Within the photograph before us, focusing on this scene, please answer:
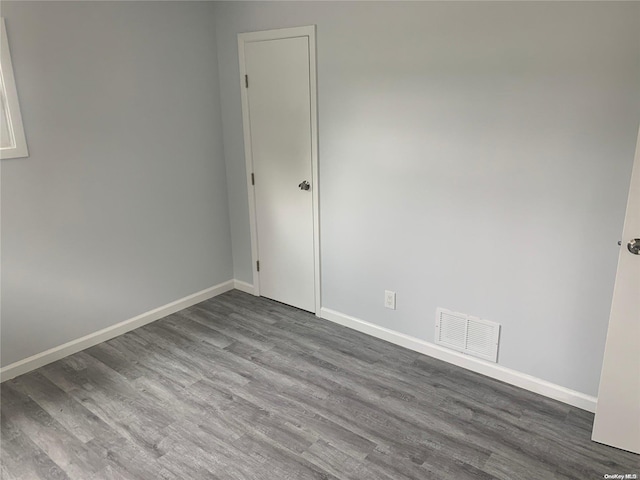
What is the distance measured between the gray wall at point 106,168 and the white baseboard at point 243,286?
0.37m

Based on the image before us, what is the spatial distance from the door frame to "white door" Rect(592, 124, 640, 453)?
1874 millimetres

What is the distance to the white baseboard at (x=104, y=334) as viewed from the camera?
2.90 m

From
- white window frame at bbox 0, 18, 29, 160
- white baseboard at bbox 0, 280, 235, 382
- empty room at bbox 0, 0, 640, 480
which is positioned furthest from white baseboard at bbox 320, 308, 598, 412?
white window frame at bbox 0, 18, 29, 160

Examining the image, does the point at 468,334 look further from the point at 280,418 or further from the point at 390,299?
the point at 280,418

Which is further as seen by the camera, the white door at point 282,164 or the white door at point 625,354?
the white door at point 282,164

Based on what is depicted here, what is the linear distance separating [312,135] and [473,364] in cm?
176

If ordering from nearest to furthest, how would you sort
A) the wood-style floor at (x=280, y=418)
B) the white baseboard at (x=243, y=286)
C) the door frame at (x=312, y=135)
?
the wood-style floor at (x=280, y=418)
the door frame at (x=312, y=135)
the white baseboard at (x=243, y=286)

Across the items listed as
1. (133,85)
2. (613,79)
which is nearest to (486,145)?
(613,79)

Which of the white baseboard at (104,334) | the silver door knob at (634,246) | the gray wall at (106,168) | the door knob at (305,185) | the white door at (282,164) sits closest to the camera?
the silver door knob at (634,246)

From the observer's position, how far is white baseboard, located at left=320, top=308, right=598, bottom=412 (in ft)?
8.38

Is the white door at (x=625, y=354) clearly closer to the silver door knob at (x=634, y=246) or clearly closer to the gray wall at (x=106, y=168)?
the silver door knob at (x=634, y=246)

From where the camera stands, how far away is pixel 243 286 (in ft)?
13.5

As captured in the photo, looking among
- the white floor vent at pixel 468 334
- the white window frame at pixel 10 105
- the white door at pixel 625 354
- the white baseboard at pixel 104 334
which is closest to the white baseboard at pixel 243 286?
the white baseboard at pixel 104 334

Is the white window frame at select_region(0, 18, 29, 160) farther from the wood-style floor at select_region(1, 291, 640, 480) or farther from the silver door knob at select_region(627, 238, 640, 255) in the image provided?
the silver door knob at select_region(627, 238, 640, 255)
